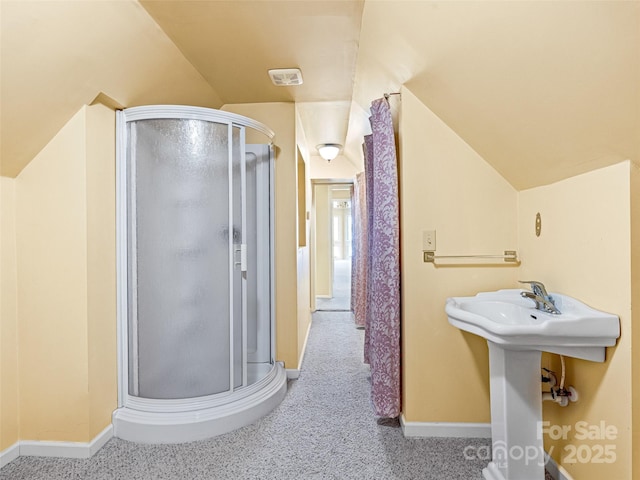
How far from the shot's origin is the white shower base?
71.1 inches

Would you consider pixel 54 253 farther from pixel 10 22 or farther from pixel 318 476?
pixel 318 476

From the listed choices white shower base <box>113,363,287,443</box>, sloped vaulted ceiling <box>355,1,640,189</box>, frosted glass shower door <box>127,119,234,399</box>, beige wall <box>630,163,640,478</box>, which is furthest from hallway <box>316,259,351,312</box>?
beige wall <box>630,163,640,478</box>

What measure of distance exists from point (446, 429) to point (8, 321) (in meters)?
2.46

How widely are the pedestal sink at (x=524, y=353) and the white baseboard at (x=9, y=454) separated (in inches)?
92.5

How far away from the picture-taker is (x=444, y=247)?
6.13 ft

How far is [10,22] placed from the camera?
1.17 m

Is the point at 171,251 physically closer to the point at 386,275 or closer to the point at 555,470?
the point at 386,275

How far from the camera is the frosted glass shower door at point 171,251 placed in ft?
6.32

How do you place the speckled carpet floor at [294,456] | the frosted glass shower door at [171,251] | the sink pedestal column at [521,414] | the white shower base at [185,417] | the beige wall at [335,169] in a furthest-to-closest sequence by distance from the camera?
the beige wall at [335,169]
the frosted glass shower door at [171,251]
the white shower base at [185,417]
the speckled carpet floor at [294,456]
the sink pedestal column at [521,414]

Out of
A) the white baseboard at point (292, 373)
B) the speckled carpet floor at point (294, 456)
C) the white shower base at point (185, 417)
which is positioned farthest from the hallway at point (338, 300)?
the white shower base at point (185, 417)

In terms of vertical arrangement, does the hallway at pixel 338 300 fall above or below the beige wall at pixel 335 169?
below

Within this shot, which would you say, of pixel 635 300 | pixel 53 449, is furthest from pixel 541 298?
pixel 53 449

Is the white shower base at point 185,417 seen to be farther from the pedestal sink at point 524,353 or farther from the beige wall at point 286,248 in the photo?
the pedestal sink at point 524,353

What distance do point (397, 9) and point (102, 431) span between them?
267cm
